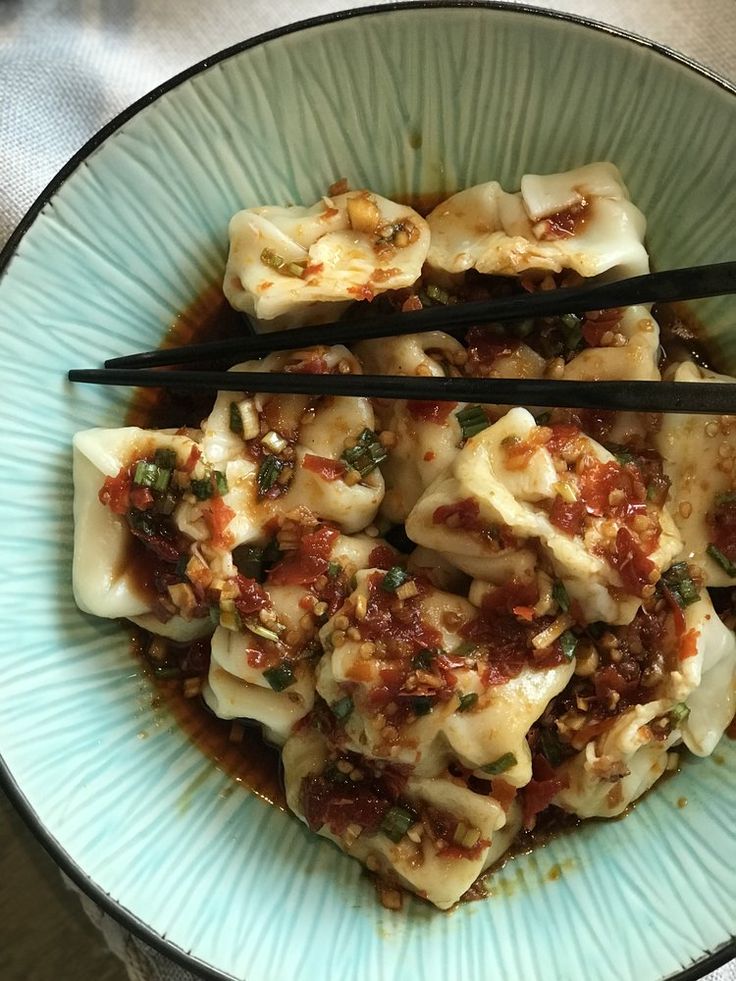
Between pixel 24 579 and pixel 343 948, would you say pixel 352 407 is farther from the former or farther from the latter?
pixel 343 948

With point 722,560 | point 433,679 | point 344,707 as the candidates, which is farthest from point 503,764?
point 722,560

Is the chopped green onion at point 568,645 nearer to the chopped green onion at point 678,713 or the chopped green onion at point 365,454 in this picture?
the chopped green onion at point 678,713

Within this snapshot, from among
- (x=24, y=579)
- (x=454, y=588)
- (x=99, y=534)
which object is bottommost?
(x=24, y=579)

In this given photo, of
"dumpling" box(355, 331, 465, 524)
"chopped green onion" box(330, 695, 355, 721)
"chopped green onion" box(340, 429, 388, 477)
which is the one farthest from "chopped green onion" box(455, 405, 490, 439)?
"chopped green onion" box(330, 695, 355, 721)

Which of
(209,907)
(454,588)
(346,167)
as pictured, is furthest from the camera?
(346,167)

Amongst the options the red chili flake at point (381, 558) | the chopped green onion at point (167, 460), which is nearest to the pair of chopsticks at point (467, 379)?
the chopped green onion at point (167, 460)

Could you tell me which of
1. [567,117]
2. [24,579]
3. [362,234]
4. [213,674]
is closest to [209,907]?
[213,674]

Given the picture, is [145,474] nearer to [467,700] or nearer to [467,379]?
[467,379]
